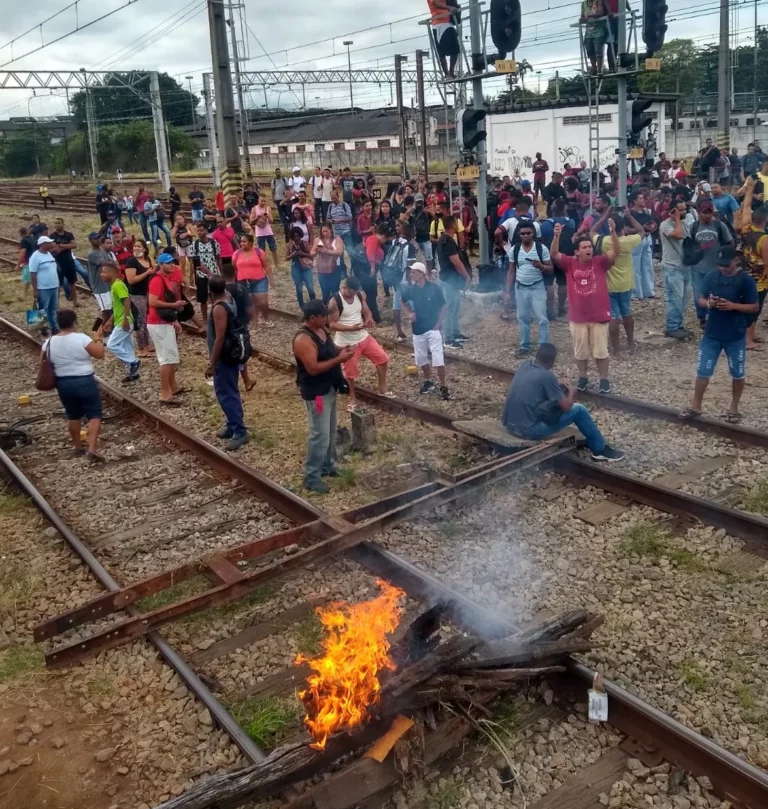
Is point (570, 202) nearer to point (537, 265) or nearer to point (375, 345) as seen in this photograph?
point (537, 265)

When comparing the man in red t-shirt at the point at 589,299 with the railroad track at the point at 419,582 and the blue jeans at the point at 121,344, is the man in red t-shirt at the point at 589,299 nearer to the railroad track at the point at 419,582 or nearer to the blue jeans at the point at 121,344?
the railroad track at the point at 419,582

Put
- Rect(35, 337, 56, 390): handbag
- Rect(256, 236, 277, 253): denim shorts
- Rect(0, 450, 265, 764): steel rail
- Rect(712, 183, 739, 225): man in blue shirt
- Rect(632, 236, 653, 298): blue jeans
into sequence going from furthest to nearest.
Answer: Rect(256, 236, 277, 253): denim shorts, Rect(632, 236, 653, 298): blue jeans, Rect(712, 183, 739, 225): man in blue shirt, Rect(35, 337, 56, 390): handbag, Rect(0, 450, 265, 764): steel rail

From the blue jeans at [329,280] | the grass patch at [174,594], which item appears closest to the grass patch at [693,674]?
the grass patch at [174,594]

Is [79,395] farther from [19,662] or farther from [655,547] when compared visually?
[655,547]

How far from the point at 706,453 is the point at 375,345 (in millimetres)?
3666

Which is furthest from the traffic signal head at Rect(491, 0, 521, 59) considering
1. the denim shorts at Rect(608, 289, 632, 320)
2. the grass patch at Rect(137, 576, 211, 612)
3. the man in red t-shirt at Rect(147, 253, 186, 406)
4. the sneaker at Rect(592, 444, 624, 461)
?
the grass patch at Rect(137, 576, 211, 612)

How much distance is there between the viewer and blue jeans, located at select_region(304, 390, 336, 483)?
749 centimetres

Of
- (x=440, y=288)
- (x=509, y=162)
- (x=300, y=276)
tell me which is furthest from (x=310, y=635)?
(x=509, y=162)

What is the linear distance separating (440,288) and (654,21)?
7.36 metres

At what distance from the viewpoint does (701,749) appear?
3.97 m

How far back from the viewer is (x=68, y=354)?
8422mm

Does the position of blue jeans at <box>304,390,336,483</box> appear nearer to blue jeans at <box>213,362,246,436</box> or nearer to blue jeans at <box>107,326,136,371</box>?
blue jeans at <box>213,362,246,436</box>

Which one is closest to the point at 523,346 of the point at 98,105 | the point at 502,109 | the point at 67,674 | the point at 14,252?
the point at 67,674

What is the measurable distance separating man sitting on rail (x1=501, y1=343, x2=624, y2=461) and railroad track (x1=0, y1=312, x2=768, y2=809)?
0.29 metres
